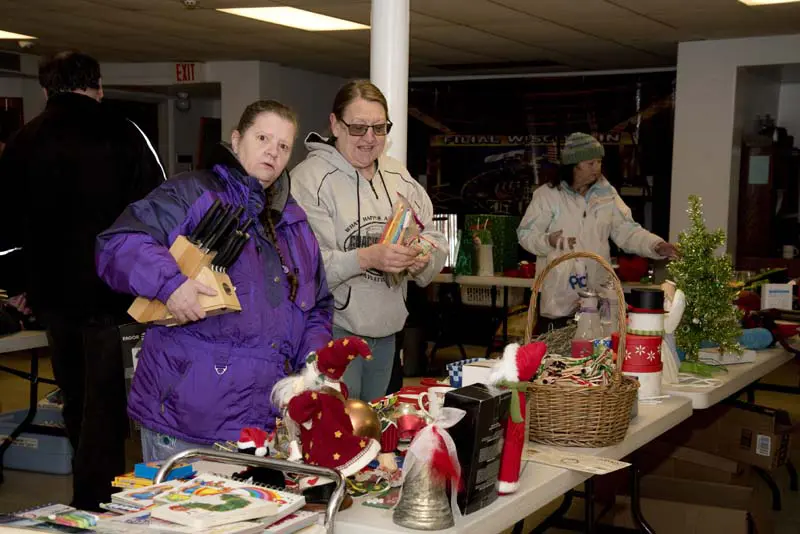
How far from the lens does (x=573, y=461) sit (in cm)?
224

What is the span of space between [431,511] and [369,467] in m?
0.36

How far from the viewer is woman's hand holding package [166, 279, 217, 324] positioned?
2.22 m

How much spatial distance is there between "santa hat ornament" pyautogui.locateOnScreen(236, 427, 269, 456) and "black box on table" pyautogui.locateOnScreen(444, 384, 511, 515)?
0.38 metres

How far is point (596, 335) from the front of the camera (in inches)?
118

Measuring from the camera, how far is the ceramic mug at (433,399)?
220cm

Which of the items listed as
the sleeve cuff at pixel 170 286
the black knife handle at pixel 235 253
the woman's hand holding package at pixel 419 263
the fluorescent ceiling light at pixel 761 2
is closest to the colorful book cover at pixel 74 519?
the sleeve cuff at pixel 170 286

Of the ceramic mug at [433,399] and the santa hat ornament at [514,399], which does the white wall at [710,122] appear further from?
the santa hat ornament at [514,399]

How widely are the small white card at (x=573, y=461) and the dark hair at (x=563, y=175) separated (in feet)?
10.8

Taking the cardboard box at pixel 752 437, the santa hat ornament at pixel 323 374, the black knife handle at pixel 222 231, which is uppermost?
the black knife handle at pixel 222 231

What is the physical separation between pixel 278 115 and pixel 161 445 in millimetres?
853

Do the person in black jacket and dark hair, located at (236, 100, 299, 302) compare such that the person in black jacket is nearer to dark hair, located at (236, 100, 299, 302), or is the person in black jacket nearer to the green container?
dark hair, located at (236, 100, 299, 302)

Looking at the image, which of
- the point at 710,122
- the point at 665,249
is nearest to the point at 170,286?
the point at 665,249

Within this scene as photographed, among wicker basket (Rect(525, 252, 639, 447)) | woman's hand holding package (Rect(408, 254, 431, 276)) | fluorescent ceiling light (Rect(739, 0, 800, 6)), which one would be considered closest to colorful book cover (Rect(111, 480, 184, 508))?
wicker basket (Rect(525, 252, 639, 447))

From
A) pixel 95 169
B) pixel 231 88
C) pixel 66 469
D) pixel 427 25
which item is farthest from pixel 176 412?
pixel 231 88
